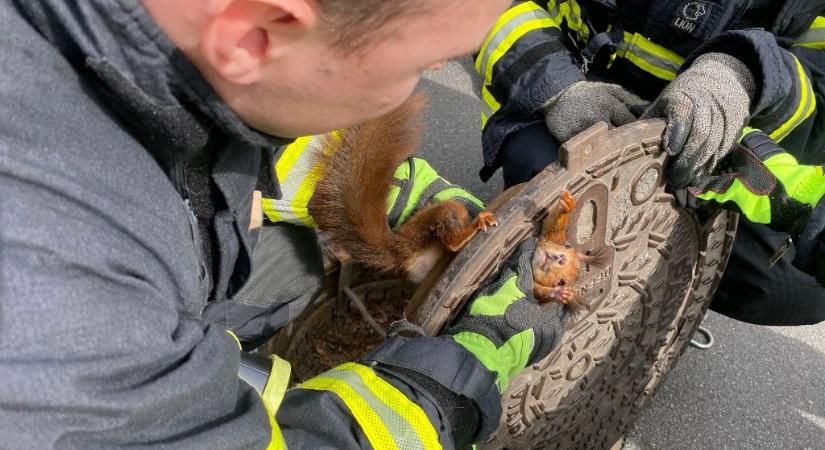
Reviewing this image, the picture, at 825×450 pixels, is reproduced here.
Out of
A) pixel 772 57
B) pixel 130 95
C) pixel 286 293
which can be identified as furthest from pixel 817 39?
pixel 130 95

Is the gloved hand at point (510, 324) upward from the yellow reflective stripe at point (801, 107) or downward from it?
downward

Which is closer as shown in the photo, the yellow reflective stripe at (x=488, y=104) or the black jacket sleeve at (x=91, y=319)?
the black jacket sleeve at (x=91, y=319)

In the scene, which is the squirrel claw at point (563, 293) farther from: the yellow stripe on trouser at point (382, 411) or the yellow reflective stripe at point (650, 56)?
the yellow reflective stripe at point (650, 56)

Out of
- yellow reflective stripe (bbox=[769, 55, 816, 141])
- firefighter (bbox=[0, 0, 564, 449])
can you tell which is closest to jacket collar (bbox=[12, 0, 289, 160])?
firefighter (bbox=[0, 0, 564, 449])

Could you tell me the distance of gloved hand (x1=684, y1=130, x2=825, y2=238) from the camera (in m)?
1.12

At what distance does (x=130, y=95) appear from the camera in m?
0.49

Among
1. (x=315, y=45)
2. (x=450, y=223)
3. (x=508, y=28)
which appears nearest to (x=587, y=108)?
(x=508, y=28)

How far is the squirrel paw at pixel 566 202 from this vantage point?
0.97 meters

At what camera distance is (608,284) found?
118cm

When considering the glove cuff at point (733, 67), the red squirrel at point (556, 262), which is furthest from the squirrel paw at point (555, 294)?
the glove cuff at point (733, 67)

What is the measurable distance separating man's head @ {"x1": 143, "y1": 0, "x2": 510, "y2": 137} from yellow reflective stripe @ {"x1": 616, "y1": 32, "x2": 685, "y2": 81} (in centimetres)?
114

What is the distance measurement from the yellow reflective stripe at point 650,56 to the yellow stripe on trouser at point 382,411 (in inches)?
45.8

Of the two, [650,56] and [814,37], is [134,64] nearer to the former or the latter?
[650,56]

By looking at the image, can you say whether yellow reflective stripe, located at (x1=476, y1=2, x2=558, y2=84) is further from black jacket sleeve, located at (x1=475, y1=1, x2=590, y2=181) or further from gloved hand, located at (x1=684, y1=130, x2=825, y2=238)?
gloved hand, located at (x1=684, y1=130, x2=825, y2=238)
